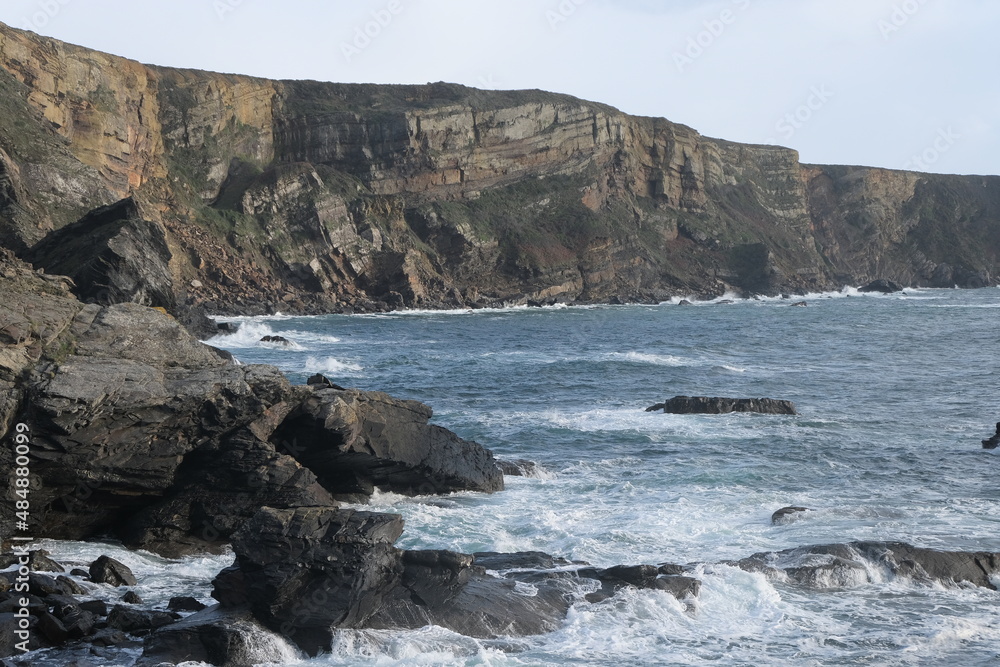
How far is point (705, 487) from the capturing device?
18.3m

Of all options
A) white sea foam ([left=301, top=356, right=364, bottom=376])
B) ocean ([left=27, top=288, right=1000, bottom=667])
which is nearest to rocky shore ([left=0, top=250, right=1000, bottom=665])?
ocean ([left=27, top=288, right=1000, bottom=667])

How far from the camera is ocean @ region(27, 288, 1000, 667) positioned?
11.1 metres

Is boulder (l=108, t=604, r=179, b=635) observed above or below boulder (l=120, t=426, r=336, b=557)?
below

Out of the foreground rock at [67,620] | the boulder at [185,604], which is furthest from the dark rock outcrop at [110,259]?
the boulder at [185,604]

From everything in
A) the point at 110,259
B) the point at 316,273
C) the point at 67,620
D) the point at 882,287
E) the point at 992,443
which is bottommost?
the point at 67,620

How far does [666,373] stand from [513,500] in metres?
19.3

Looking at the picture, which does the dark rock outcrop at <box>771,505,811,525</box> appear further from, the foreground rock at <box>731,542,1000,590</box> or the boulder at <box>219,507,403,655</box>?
the boulder at <box>219,507,403,655</box>

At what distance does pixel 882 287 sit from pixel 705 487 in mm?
105256

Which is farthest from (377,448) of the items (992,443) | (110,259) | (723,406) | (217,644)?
(110,259)

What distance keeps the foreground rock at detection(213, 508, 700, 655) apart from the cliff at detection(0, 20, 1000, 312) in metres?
33.2

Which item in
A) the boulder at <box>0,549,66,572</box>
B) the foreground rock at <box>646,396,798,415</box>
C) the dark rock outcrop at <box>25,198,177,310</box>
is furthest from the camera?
the dark rock outcrop at <box>25,198,177,310</box>

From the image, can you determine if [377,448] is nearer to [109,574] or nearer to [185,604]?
[109,574]

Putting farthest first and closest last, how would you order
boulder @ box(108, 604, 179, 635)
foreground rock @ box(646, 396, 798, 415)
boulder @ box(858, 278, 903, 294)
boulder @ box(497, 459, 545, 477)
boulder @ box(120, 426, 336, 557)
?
boulder @ box(858, 278, 903, 294) → foreground rock @ box(646, 396, 798, 415) → boulder @ box(497, 459, 545, 477) → boulder @ box(120, 426, 336, 557) → boulder @ box(108, 604, 179, 635)

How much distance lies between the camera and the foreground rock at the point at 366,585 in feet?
35.6
